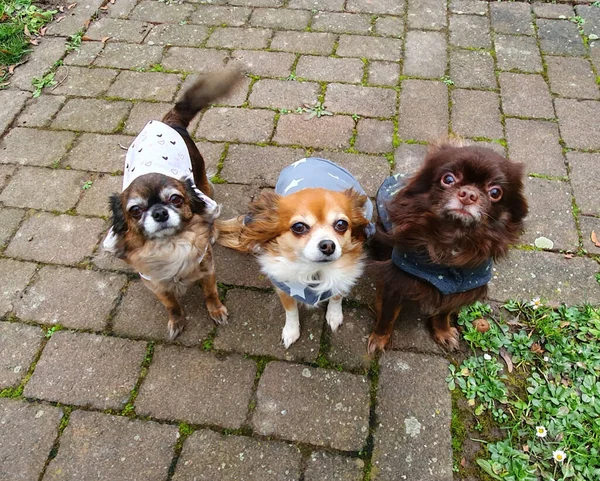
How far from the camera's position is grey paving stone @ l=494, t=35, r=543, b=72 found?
4.34m

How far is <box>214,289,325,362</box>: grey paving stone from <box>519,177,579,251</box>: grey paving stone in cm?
163

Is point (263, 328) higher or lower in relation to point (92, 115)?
lower

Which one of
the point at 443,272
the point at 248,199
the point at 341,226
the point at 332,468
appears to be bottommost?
the point at 332,468

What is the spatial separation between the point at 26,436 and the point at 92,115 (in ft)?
9.41

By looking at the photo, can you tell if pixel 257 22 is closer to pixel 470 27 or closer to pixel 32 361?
pixel 470 27

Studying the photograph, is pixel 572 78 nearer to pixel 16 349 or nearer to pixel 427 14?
pixel 427 14

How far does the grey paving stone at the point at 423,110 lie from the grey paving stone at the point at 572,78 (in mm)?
1048

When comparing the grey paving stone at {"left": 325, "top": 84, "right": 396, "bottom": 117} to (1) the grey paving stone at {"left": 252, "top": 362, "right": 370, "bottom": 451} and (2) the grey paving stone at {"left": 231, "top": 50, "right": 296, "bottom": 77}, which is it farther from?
(1) the grey paving stone at {"left": 252, "top": 362, "right": 370, "bottom": 451}

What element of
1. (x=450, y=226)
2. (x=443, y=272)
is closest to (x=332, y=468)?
(x=443, y=272)

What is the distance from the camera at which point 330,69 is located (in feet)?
14.5

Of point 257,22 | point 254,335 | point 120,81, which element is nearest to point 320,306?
point 254,335

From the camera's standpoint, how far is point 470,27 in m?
4.75

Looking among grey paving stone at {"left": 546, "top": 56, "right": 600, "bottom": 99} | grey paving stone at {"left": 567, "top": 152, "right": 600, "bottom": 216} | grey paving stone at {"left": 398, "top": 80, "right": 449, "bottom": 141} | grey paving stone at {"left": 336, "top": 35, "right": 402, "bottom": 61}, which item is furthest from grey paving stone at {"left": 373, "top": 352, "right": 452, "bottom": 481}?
grey paving stone at {"left": 336, "top": 35, "right": 402, "bottom": 61}

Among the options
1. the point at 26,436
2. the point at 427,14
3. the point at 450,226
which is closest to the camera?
the point at 450,226
